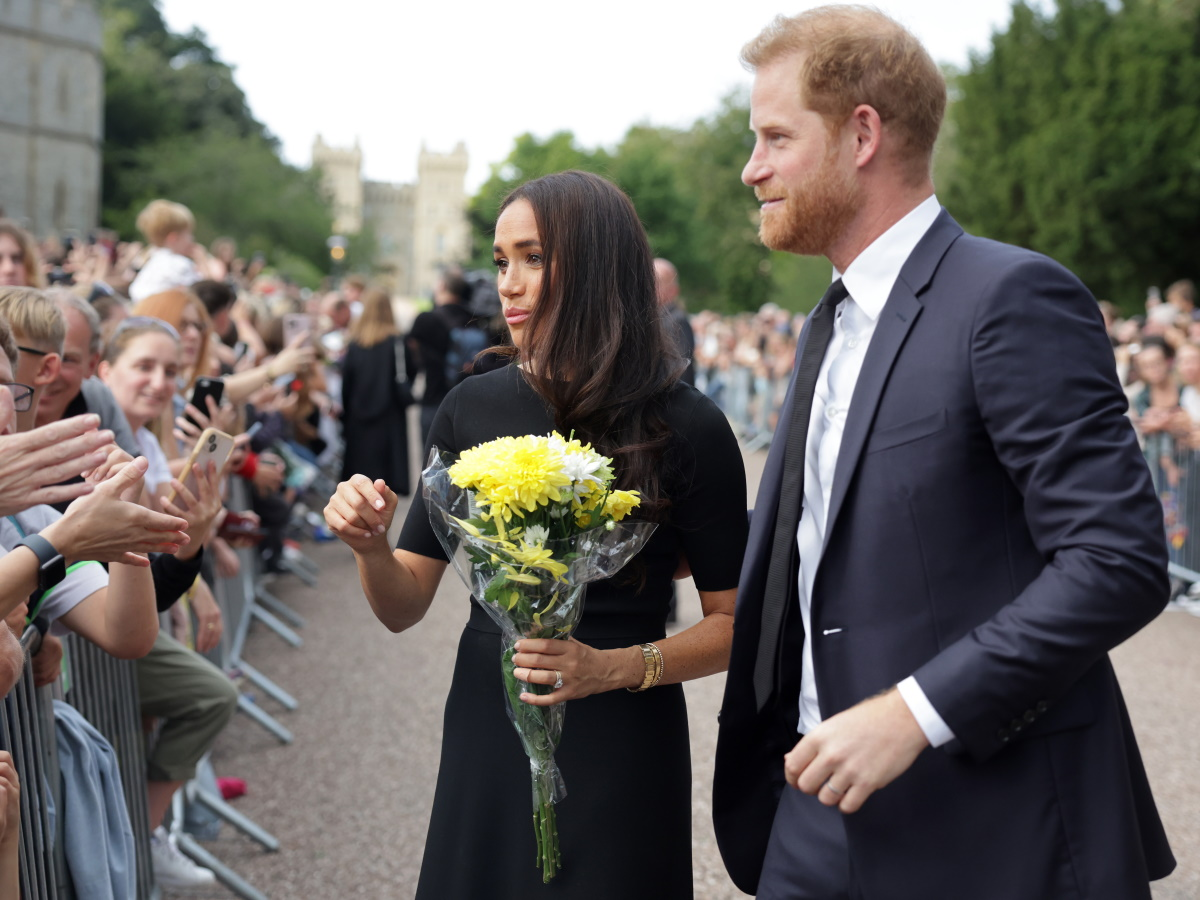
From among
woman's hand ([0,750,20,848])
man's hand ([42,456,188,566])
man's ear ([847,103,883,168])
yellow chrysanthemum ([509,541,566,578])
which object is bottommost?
woman's hand ([0,750,20,848])

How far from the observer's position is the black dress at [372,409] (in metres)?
12.1

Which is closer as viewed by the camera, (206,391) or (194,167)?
(206,391)

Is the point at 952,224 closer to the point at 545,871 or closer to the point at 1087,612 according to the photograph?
the point at 1087,612

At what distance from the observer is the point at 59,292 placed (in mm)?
4941

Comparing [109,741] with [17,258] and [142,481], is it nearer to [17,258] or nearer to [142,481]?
[142,481]

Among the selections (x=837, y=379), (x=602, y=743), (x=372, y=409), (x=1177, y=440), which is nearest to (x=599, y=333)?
(x=837, y=379)

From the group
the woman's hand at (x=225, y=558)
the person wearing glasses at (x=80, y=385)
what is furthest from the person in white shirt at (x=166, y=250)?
the person wearing glasses at (x=80, y=385)

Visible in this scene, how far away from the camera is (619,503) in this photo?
2.39 m

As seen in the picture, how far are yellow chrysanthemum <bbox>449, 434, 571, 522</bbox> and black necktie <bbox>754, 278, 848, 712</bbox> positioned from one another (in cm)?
44

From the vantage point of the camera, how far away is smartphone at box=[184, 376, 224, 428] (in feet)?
17.7

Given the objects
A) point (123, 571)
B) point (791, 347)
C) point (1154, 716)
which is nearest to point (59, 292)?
point (123, 571)

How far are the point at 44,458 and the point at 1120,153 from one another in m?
42.5

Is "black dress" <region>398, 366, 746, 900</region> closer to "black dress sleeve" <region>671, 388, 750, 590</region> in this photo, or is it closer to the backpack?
"black dress sleeve" <region>671, 388, 750, 590</region>

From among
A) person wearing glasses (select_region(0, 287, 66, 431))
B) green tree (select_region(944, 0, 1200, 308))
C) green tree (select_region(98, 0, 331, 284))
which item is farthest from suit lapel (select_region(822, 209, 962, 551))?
green tree (select_region(98, 0, 331, 284))
